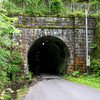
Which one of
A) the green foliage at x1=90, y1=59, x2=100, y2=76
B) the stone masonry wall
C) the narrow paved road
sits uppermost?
the stone masonry wall

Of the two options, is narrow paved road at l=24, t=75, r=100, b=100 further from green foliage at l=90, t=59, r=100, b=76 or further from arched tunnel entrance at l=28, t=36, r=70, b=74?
arched tunnel entrance at l=28, t=36, r=70, b=74

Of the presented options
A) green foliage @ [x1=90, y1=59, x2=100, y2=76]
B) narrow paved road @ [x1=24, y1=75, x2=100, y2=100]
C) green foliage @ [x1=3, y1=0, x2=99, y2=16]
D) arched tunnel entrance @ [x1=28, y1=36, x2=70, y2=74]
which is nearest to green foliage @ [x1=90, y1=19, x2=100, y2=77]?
green foliage @ [x1=90, y1=59, x2=100, y2=76]

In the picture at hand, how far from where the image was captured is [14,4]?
1159cm

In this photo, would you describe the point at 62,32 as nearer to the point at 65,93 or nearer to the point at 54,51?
the point at 54,51

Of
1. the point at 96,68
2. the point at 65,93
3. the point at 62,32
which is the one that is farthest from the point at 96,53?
the point at 65,93

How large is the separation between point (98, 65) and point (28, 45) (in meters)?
5.91

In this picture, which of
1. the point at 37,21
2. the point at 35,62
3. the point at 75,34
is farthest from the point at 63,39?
the point at 35,62

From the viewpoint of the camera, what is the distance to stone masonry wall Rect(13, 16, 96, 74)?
11.0 metres

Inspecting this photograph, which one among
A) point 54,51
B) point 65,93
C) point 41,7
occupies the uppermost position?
point 41,7

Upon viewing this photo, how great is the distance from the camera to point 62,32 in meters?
11.4

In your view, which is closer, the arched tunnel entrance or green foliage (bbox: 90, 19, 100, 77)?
green foliage (bbox: 90, 19, 100, 77)

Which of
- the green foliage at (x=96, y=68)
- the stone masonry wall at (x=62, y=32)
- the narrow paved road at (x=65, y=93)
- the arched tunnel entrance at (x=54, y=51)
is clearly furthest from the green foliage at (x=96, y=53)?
the narrow paved road at (x=65, y=93)

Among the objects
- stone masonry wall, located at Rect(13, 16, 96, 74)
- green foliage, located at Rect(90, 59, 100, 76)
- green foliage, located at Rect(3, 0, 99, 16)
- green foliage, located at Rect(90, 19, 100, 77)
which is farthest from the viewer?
green foliage, located at Rect(3, 0, 99, 16)

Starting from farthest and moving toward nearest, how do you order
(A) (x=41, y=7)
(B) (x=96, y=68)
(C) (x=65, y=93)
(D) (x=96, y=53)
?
1. (A) (x=41, y=7)
2. (D) (x=96, y=53)
3. (B) (x=96, y=68)
4. (C) (x=65, y=93)
